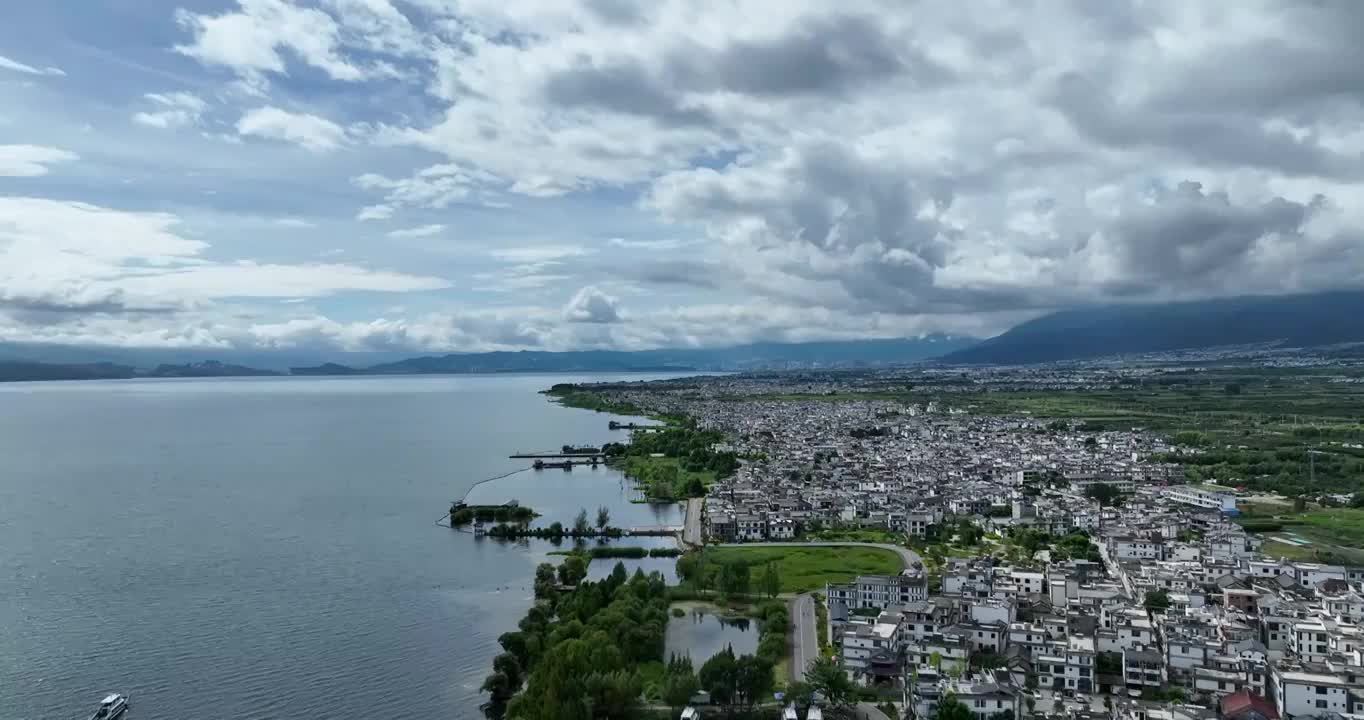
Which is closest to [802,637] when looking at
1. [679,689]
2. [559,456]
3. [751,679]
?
[751,679]

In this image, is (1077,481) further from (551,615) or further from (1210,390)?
(1210,390)

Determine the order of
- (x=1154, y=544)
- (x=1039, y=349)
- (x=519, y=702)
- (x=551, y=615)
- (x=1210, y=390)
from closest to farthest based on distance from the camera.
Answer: (x=519, y=702), (x=551, y=615), (x=1154, y=544), (x=1210, y=390), (x=1039, y=349)

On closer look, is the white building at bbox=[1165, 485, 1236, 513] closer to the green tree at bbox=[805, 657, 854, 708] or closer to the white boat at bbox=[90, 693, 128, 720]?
the green tree at bbox=[805, 657, 854, 708]

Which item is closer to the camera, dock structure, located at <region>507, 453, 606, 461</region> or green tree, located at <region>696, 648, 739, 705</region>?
green tree, located at <region>696, 648, 739, 705</region>

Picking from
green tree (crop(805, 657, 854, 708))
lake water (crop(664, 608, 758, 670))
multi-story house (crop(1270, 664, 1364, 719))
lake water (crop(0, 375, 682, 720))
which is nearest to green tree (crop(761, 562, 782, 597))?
lake water (crop(664, 608, 758, 670))

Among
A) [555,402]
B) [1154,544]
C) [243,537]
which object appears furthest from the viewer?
[555,402]

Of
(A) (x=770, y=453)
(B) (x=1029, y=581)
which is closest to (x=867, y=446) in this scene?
(A) (x=770, y=453)

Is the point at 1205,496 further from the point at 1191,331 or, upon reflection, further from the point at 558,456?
the point at 1191,331
